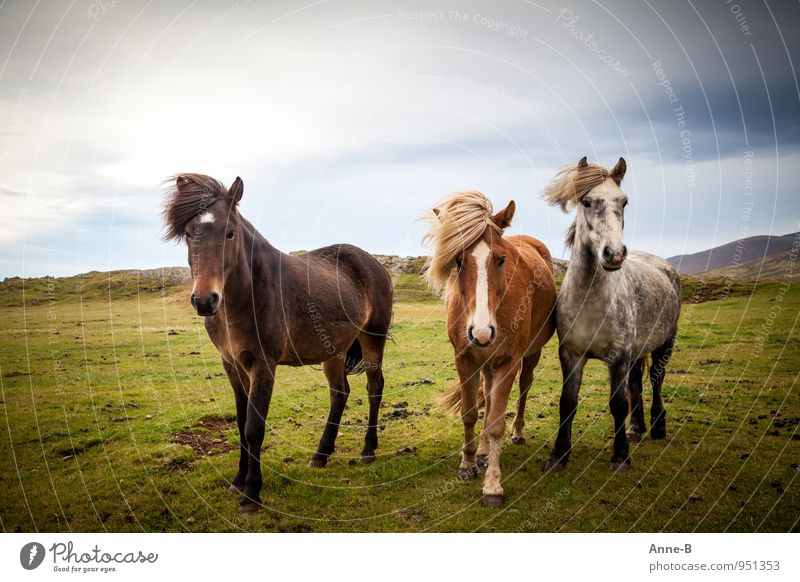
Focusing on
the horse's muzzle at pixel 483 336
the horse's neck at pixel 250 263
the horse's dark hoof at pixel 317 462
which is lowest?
the horse's dark hoof at pixel 317 462

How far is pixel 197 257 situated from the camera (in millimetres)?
4797

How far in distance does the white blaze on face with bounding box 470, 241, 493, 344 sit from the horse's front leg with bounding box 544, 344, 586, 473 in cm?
232

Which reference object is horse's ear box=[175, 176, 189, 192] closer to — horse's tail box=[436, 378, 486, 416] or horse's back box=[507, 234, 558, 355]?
horse's back box=[507, 234, 558, 355]

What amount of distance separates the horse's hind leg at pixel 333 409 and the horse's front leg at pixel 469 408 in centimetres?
215

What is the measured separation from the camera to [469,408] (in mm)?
6160

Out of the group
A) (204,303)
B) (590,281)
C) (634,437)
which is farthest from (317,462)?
(634,437)

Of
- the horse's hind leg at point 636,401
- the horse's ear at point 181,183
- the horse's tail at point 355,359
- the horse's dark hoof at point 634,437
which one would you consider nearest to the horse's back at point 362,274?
the horse's tail at point 355,359

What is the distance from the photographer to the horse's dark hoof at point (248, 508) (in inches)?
217

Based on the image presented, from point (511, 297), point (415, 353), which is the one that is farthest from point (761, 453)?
point (415, 353)

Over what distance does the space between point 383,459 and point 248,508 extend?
241 cm

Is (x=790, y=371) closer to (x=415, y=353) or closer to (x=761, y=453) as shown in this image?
(x=761, y=453)

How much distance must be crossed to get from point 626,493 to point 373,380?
13.6ft

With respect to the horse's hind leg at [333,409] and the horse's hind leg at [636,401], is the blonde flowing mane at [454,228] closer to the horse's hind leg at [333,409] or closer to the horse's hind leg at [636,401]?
the horse's hind leg at [333,409]

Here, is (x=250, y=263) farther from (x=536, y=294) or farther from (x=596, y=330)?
(x=596, y=330)
